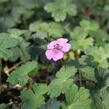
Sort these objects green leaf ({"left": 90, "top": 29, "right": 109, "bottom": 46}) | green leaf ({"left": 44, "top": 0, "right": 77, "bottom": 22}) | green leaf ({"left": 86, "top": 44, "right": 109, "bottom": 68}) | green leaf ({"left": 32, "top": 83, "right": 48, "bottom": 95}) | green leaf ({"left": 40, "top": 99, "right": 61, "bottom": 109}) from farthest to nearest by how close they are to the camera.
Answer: green leaf ({"left": 44, "top": 0, "right": 77, "bottom": 22})
green leaf ({"left": 90, "top": 29, "right": 109, "bottom": 46})
green leaf ({"left": 86, "top": 44, "right": 109, "bottom": 68})
green leaf ({"left": 32, "top": 83, "right": 48, "bottom": 95})
green leaf ({"left": 40, "top": 99, "right": 61, "bottom": 109})

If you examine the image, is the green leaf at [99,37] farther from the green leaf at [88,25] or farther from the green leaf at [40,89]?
the green leaf at [40,89]

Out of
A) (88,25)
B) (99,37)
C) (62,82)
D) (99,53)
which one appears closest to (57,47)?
(62,82)

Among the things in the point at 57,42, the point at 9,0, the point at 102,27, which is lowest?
the point at 102,27

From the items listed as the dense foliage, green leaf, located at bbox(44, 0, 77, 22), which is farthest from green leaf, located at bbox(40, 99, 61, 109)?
green leaf, located at bbox(44, 0, 77, 22)

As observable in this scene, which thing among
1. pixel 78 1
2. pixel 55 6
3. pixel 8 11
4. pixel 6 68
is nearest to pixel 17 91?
pixel 6 68

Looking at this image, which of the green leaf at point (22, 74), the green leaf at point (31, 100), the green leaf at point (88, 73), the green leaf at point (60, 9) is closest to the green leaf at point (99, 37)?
the green leaf at point (60, 9)

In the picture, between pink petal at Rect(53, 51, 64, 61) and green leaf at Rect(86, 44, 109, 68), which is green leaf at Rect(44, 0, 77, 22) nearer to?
green leaf at Rect(86, 44, 109, 68)

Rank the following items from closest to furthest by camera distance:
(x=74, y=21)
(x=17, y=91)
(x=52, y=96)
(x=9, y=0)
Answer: (x=52, y=96)
(x=17, y=91)
(x=74, y=21)
(x=9, y=0)

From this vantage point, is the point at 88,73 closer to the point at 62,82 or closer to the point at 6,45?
the point at 62,82

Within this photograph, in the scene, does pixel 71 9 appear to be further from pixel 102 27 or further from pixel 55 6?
pixel 102 27
